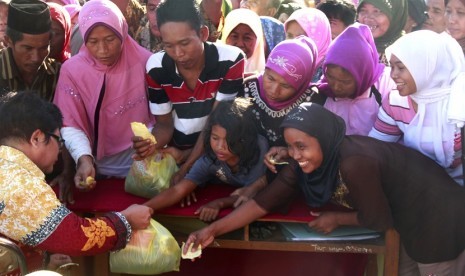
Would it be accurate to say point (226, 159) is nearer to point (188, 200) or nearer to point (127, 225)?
point (188, 200)

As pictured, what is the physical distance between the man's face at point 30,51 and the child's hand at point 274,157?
4.67 ft

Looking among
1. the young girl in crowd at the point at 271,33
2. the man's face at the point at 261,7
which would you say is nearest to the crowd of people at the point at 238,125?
the young girl in crowd at the point at 271,33

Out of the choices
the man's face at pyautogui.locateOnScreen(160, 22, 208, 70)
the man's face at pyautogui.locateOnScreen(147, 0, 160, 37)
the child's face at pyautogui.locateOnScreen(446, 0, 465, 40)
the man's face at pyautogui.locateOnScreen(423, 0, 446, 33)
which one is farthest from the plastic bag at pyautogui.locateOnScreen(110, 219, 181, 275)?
the man's face at pyautogui.locateOnScreen(423, 0, 446, 33)

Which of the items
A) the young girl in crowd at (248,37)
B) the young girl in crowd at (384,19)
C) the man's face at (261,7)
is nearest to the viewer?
the young girl in crowd at (248,37)

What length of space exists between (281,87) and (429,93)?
2.49 feet

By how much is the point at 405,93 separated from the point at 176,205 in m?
1.32

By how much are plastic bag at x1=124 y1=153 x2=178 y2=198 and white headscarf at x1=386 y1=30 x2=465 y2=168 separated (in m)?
1.29

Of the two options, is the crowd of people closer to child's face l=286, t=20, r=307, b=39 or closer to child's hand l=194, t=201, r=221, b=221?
child's hand l=194, t=201, r=221, b=221

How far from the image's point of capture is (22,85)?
3.38 m

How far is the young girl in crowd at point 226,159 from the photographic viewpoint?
2.98m

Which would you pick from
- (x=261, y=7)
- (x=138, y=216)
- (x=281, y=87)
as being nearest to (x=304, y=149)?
(x=281, y=87)

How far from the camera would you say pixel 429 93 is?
2.90m

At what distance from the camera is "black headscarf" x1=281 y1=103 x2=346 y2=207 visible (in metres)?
2.71

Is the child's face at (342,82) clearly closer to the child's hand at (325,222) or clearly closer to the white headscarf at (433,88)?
the white headscarf at (433,88)
